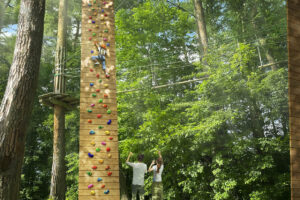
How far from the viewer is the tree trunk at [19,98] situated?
10.4 ft

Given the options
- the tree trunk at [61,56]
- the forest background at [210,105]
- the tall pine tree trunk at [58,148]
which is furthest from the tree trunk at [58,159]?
the forest background at [210,105]

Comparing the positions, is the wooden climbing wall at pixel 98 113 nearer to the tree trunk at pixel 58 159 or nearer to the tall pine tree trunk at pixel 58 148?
the tall pine tree trunk at pixel 58 148

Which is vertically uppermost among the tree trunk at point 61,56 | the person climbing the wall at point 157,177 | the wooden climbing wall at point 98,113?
the tree trunk at point 61,56

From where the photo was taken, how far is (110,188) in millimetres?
2949

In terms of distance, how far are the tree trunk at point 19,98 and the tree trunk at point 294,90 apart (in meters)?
2.85

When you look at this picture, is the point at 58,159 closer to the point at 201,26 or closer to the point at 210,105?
the point at 210,105

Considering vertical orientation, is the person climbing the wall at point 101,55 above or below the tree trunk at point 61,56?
below

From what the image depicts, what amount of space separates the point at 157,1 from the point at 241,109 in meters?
5.93

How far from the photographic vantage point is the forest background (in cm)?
724

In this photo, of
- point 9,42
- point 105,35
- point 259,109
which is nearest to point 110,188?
point 105,35

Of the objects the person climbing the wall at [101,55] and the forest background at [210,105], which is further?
the forest background at [210,105]

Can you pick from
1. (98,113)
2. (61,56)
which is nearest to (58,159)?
(61,56)

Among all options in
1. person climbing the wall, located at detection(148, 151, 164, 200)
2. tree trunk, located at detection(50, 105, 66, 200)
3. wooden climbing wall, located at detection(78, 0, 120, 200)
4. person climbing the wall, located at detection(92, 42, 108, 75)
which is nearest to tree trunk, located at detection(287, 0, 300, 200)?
wooden climbing wall, located at detection(78, 0, 120, 200)

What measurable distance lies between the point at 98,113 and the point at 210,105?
477 centimetres
